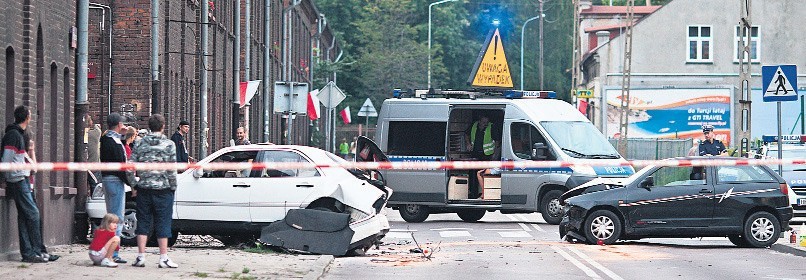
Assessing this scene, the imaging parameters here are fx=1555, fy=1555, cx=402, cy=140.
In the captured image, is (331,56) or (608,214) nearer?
(608,214)

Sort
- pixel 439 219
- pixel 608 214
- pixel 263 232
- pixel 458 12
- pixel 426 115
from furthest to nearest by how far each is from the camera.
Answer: pixel 458 12, pixel 439 219, pixel 426 115, pixel 608 214, pixel 263 232

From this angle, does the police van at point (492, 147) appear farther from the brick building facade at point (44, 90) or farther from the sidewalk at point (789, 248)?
the brick building facade at point (44, 90)

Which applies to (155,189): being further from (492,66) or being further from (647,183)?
(492,66)

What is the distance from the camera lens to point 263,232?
19.0 metres

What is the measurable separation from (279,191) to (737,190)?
6.38 metres

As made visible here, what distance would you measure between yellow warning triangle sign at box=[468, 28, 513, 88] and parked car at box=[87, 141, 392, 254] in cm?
1722

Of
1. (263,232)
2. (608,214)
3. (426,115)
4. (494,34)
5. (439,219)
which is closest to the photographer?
(263,232)

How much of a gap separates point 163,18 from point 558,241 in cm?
1118

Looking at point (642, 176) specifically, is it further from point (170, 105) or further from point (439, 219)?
point (170, 105)

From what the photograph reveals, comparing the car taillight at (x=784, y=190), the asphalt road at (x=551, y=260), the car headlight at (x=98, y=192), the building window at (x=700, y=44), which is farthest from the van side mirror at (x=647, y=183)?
the building window at (x=700, y=44)

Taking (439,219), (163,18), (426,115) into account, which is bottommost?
(439,219)

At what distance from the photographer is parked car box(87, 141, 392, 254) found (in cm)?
1934

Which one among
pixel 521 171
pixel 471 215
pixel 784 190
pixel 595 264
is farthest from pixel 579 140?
pixel 595 264

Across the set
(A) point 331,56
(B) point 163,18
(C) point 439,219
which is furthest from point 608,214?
(A) point 331,56
